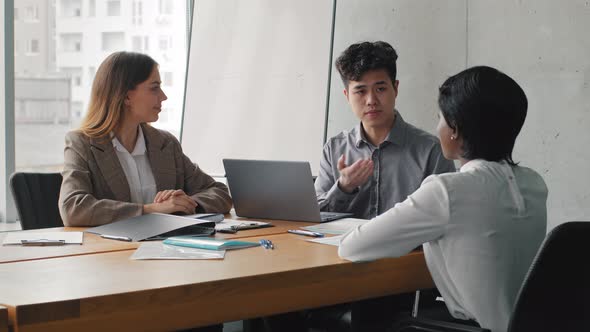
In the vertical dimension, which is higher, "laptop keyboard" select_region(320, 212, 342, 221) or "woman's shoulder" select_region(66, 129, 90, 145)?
"woman's shoulder" select_region(66, 129, 90, 145)

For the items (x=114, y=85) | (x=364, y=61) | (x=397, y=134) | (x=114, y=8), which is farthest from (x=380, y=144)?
(x=114, y=8)

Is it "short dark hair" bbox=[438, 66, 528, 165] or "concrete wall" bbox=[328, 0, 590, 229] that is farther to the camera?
"concrete wall" bbox=[328, 0, 590, 229]

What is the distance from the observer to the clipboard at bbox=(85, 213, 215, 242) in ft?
7.87

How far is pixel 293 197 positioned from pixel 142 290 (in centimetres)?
116

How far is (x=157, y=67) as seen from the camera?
3256mm

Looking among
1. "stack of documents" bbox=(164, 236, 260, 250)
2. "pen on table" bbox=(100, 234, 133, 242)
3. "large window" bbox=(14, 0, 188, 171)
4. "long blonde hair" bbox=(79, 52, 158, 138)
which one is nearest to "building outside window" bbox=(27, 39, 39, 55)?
"large window" bbox=(14, 0, 188, 171)

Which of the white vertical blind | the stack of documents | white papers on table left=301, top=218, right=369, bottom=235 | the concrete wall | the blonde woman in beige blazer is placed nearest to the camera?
the stack of documents

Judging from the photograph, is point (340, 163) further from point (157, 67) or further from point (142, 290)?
point (142, 290)

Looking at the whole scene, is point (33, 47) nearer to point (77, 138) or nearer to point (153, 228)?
point (77, 138)

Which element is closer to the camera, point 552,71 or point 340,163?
point 340,163

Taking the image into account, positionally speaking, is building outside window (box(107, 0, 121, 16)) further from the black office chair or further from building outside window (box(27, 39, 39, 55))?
the black office chair

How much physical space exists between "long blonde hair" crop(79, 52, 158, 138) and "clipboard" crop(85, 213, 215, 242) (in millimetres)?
609

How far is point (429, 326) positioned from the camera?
1.86 metres

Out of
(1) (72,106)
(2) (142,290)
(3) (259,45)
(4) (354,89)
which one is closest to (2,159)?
(1) (72,106)
